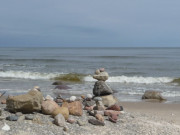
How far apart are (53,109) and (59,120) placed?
0.63m

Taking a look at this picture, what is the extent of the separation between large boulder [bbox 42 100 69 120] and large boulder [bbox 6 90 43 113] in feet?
0.53

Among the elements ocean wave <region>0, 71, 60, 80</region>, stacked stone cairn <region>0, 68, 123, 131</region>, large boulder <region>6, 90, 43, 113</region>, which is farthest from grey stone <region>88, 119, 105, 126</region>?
ocean wave <region>0, 71, 60, 80</region>

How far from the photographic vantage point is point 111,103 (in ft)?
28.6

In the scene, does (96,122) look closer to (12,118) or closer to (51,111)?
(51,111)

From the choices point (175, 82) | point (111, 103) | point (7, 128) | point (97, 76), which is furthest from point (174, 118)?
point (175, 82)

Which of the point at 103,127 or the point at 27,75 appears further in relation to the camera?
the point at 27,75

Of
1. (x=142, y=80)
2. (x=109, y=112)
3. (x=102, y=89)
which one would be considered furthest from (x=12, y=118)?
(x=142, y=80)

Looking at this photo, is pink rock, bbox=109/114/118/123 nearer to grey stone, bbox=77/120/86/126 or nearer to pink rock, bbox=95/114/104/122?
pink rock, bbox=95/114/104/122

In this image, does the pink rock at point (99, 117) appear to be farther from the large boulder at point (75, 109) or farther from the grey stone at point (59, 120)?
the grey stone at point (59, 120)

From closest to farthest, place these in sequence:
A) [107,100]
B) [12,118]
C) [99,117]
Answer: [12,118] < [99,117] < [107,100]

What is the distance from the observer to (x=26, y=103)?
6.55 metres

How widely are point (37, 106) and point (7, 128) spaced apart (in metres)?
1.18

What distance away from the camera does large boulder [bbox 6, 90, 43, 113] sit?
21.5 feet

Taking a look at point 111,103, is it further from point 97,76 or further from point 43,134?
point 43,134
